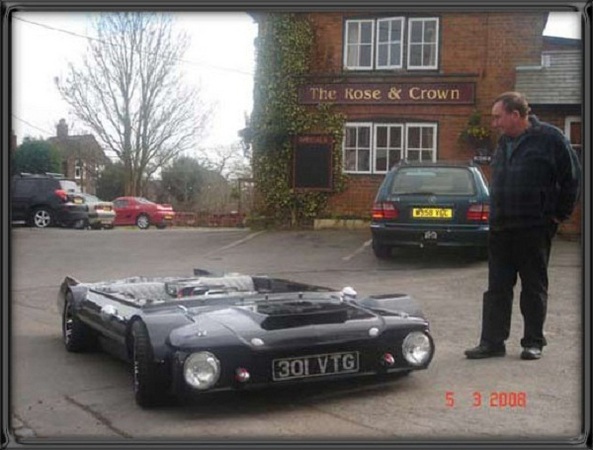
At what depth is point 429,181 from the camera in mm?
3688

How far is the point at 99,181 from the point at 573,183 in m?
1.83

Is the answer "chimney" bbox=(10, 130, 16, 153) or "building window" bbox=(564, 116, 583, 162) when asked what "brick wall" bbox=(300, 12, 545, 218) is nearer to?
"building window" bbox=(564, 116, 583, 162)

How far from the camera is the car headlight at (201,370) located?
3527mm

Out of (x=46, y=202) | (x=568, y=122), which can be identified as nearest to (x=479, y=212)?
(x=568, y=122)

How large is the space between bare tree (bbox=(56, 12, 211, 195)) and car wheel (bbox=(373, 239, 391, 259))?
825 millimetres

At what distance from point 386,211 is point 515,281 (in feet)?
2.40

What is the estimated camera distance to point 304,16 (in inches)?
136

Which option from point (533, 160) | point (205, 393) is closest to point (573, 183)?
point (533, 160)

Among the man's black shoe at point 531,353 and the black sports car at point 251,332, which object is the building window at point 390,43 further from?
the man's black shoe at point 531,353

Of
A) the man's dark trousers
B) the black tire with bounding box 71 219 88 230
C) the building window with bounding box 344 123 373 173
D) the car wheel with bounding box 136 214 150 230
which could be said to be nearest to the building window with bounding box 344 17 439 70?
the building window with bounding box 344 123 373 173

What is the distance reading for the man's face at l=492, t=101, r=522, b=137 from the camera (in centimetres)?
367

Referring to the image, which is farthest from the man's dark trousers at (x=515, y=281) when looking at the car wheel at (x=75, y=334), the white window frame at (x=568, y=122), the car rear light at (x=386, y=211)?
the car wheel at (x=75, y=334)
